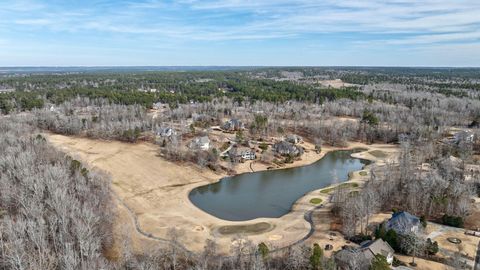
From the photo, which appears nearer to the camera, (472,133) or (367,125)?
(472,133)

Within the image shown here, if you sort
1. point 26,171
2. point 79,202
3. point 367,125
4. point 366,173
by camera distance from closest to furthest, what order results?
point 79,202
point 26,171
point 366,173
point 367,125

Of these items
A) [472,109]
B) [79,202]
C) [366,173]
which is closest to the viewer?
[79,202]

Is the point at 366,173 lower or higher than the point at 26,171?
lower

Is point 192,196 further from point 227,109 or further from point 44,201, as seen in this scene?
point 227,109

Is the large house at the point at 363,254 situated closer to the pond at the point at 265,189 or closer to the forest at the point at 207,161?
the forest at the point at 207,161

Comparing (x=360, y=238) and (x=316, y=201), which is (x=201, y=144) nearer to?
(x=316, y=201)

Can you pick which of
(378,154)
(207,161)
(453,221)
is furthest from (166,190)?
(378,154)

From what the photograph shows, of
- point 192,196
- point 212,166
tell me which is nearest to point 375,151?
point 212,166
